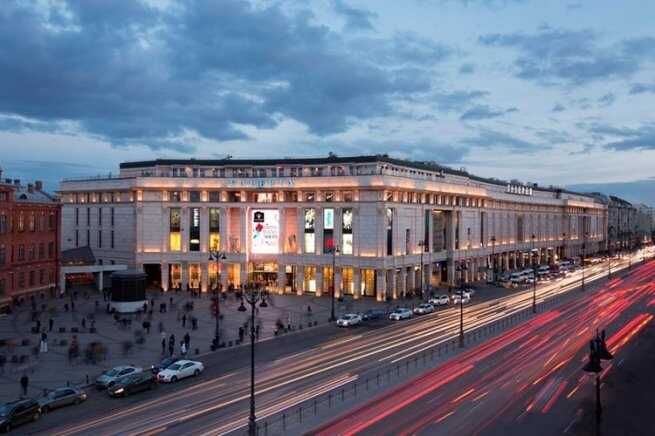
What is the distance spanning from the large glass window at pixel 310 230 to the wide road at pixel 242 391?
31.8 m

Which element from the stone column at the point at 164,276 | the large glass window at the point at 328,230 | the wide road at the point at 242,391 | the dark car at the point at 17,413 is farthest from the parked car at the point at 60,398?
the stone column at the point at 164,276

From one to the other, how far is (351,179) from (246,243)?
65.2ft

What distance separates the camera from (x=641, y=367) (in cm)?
4322

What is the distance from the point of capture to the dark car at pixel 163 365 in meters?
42.9

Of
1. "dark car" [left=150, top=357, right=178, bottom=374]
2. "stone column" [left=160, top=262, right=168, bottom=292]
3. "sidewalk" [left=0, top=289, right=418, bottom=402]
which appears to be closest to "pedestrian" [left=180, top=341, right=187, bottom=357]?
"sidewalk" [left=0, top=289, right=418, bottom=402]

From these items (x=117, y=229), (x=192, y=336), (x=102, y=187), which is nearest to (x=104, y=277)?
(x=117, y=229)

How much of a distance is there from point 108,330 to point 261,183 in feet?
124

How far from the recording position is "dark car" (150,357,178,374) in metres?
42.9

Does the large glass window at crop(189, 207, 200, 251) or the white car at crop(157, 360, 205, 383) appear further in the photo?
the large glass window at crop(189, 207, 200, 251)

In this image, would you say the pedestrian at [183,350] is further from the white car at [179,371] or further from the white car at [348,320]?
the white car at [348,320]

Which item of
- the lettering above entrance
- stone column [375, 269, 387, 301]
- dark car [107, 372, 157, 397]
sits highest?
the lettering above entrance

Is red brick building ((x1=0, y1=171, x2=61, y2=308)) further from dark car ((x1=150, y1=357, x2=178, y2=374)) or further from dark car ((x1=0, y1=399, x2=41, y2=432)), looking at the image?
dark car ((x1=0, y1=399, x2=41, y2=432))

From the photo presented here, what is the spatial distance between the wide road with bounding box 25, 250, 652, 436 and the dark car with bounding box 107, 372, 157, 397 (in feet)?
2.07

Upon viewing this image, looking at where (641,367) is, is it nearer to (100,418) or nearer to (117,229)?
(100,418)
